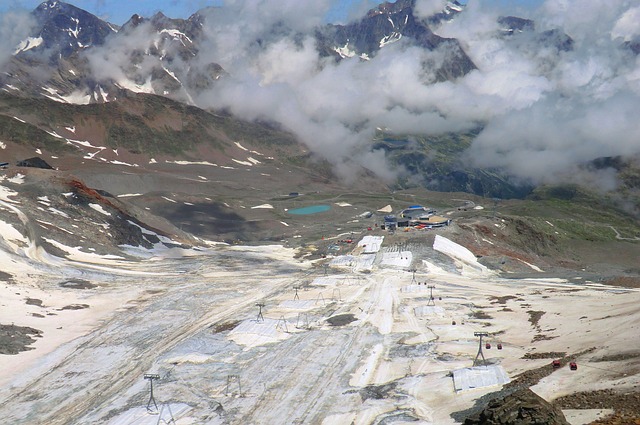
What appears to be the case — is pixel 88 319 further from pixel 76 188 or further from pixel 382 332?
pixel 76 188

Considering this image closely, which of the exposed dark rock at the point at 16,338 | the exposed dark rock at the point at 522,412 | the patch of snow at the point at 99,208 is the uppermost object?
the patch of snow at the point at 99,208

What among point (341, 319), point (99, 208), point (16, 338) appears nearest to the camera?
point (16, 338)

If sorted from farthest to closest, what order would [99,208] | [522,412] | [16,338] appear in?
[99,208]
[16,338]
[522,412]

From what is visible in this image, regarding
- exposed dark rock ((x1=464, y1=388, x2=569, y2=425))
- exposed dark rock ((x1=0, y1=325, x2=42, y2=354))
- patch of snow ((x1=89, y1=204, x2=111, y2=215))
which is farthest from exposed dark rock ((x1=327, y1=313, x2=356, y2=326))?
patch of snow ((x1=89, y1=204, x2=111, y2=215))

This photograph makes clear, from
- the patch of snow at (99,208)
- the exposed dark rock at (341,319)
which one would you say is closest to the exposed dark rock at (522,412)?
the exposed dark rock at (341,319)

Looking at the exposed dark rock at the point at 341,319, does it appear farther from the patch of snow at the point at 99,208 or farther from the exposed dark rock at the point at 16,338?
the patch of snow at the point at 99,208

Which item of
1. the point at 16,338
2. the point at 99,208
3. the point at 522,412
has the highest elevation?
the point at 99,208

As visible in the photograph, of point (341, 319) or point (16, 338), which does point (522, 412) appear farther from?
point (16, 338)

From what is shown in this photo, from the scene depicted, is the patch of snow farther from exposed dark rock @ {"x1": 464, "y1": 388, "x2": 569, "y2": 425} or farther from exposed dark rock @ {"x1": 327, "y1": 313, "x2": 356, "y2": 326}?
exposed dark rock @ {"x1": 464, "y1": 388, "x2": 569, "y2": 425}

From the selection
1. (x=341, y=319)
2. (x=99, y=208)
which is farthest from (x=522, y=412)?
(x=99, y=208)

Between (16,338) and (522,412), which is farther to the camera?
(16,338)

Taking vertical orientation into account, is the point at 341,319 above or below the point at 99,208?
below
